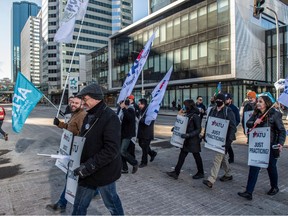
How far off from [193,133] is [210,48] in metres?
28.3

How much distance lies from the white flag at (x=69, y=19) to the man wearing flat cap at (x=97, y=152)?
4211mm

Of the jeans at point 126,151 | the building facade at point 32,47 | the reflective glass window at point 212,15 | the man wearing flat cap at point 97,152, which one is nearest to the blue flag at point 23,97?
the man wearing flat cap at point 97,152

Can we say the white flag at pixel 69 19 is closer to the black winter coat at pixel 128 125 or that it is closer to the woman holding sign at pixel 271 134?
the black winter coat at pixel 128 125

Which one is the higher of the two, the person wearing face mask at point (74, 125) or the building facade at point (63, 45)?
the building facade at point (63, 45)

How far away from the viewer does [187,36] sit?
1389 inches

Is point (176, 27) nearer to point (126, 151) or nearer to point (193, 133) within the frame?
point (126, 151)

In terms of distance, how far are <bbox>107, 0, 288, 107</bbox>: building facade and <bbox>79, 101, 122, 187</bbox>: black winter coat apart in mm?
25828

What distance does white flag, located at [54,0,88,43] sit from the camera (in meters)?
6.72

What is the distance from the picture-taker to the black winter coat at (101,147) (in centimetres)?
279

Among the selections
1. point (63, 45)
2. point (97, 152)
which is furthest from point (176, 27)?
point (63, 45)

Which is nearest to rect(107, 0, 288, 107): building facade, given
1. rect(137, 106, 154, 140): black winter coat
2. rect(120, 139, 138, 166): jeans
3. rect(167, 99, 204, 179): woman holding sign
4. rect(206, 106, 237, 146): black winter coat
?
rect(137, 106, 154, 140): black winter coat

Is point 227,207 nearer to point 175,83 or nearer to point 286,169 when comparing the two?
point 286,169

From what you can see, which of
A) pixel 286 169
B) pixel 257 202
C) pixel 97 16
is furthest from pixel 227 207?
pixel 97 16

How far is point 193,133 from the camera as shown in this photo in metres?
5.78
